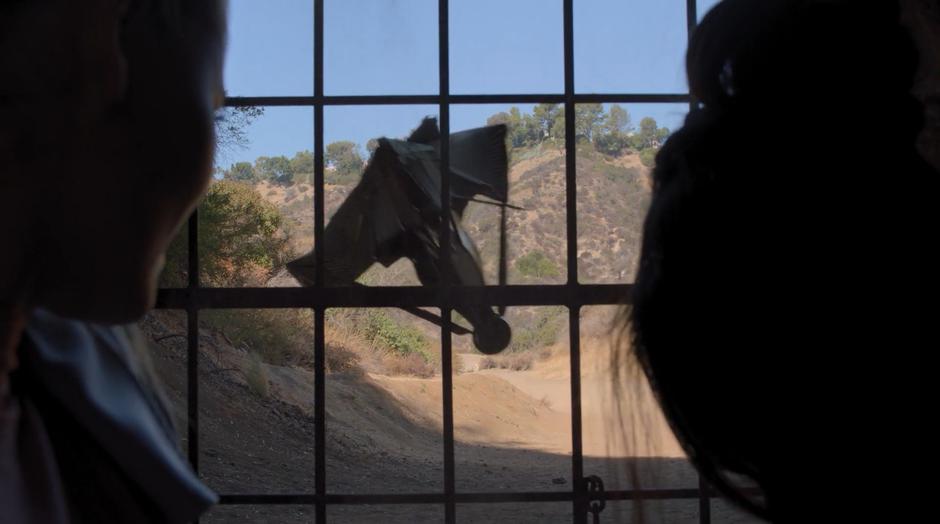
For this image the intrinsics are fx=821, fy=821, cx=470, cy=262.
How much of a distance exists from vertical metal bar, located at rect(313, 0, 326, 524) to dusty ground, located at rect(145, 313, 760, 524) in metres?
1.17

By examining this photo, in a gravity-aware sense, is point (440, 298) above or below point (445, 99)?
below

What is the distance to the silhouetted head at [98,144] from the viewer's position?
0.46m

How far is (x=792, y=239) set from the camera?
527mm

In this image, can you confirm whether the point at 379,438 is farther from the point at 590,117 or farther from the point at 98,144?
the point at 98,144

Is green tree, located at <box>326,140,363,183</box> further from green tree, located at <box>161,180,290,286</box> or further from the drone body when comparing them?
the drone body

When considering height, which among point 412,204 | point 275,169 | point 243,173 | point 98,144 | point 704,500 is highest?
point 275,169

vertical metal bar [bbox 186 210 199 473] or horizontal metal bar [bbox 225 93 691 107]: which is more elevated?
horizontal metal bar [bbox 225 93 691 107]

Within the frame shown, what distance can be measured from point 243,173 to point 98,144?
1224cm

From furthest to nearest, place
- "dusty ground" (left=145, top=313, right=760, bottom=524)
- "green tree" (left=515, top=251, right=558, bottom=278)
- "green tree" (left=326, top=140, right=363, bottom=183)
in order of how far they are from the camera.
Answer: "green tree" (left=515, top=251, right=558, bottom=278)
"green tree" (left=326, top=140, right=363, bottom=183)
"dusty ground" (left=145, top=313, right=760, bottom=524)

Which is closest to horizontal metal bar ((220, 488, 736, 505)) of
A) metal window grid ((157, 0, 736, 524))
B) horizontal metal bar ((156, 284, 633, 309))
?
metal window grid ((157, 0, 736, 524))

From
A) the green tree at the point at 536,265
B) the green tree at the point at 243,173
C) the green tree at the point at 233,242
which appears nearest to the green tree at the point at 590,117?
the green tree at the point at 536,265

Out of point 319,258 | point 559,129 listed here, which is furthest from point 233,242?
point 319,258

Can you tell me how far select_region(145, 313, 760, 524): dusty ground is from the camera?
20.9 ft

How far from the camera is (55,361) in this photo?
612 millimetres
